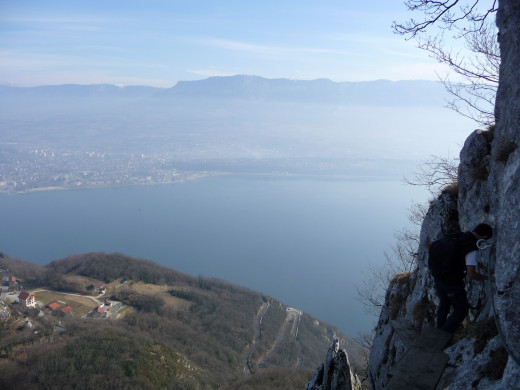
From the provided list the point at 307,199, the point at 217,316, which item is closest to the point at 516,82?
the point at 217,316

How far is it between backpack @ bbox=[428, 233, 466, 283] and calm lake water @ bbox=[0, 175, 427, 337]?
49.1 metres

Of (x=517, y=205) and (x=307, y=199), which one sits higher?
(x=517, y=205)

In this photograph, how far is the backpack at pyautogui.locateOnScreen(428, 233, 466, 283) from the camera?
4.98 metres

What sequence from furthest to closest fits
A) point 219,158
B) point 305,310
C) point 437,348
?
1. point 219,158
2. point 305,310
3. point 437,348

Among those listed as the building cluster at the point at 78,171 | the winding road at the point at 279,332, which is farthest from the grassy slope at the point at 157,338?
the building cluster at the point at 78,171

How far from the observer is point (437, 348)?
5078 millimetres

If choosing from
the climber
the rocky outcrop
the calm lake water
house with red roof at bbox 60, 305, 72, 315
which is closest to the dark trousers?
the climber

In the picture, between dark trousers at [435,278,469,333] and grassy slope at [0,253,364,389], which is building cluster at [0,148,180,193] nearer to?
grassy slope at [0,253,364,389]

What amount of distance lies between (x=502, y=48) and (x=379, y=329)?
255 inches

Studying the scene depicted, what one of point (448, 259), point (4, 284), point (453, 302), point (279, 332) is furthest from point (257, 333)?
point (448, 259)

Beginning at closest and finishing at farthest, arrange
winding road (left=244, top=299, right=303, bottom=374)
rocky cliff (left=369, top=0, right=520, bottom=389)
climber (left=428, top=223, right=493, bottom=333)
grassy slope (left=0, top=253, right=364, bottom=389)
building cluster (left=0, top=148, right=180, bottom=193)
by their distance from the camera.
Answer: rocky cliff (left=369, top=0, right=520, bottom=389) < climber (left=428, top=223, right=493, bottom=333) < grassy slope (left=0, top=253, right=364, bottom=389) < winding road (left=244, top=299, right=303, bottom=374) < building cluster (left=0, top=148, right=180, bottom=193)

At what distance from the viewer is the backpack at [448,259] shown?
498 cm

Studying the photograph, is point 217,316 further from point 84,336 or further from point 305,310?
point 84,336

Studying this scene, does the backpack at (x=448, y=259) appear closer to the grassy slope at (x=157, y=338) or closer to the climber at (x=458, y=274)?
the climber at (x=458, y=274)
